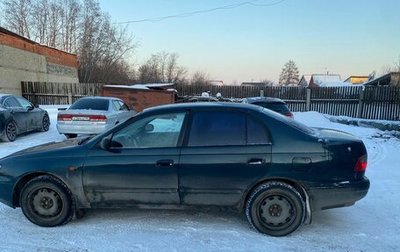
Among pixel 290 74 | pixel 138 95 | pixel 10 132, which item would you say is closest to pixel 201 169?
pixel 10 132

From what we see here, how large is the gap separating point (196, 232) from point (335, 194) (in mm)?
1648

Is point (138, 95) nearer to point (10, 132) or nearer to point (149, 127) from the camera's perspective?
A: point (10, 132)

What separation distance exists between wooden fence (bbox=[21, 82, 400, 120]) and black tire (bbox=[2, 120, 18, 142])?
1347cm

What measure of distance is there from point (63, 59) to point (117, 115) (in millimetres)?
26254

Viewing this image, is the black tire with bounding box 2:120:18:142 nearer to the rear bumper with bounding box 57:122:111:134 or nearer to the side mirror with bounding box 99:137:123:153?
the rear bumper with bounding box 57:122:111:134

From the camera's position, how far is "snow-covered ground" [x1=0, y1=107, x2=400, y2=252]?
3.78 m

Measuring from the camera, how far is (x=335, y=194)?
13.3ft

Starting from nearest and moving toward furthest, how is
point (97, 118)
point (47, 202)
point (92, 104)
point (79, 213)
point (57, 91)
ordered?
point (47, 202) < point (79, 213) < point (97, 118) < point (92, 104) < point (57, 91)

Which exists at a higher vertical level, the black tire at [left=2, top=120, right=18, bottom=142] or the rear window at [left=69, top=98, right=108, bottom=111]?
the rear window at [left=69, top=98, right=108, bottom=111]

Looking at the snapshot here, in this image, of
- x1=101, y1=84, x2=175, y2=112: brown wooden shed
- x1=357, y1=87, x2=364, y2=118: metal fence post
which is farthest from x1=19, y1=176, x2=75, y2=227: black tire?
x1=357, y1=87, x2=364, y2=118: metal fence post

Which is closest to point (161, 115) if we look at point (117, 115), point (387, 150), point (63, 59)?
point (117, 115)

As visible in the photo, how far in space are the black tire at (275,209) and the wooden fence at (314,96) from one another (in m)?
16.7

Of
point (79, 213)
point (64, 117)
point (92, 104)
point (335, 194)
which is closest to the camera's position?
point (335, 194)

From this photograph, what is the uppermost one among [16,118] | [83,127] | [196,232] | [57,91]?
[57,91]
